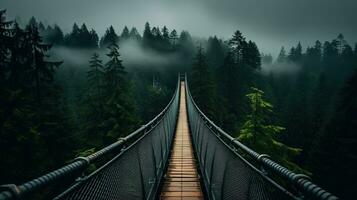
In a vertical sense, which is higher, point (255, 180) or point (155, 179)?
point (255, 180)

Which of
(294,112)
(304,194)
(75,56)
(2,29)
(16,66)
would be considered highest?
(75,56)

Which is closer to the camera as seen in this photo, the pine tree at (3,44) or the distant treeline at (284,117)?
the distant treeline at (284,117)

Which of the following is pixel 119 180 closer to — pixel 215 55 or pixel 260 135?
pixel 260 135

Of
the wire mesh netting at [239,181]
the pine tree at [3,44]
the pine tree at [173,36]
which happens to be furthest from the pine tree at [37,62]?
the pine tree at [173,36]

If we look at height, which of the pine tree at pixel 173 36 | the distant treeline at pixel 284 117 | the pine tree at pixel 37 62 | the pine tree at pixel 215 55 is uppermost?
the pine tree at pixel 173 36

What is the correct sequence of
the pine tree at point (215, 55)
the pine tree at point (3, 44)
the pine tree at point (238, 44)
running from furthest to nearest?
the pine tree at point (215, 55) < the pine tree at point (238, 44) < the pine tree at point (3, 44)

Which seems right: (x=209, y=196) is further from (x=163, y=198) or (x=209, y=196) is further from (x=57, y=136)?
(x=57, y=136)

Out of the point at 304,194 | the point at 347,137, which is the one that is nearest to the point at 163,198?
the point at 304,194

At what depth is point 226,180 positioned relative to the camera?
388cm

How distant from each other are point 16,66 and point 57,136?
5.41 m

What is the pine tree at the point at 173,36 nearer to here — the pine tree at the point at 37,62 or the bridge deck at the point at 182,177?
the pine tree at the point at 37,62

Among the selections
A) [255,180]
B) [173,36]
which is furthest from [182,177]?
[173,36]

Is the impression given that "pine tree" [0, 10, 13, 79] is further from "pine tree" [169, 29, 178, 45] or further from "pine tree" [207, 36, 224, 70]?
"pine tree" [169, 29, 178, 45]

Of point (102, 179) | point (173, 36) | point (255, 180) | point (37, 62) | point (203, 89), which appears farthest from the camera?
point (173, 36)
